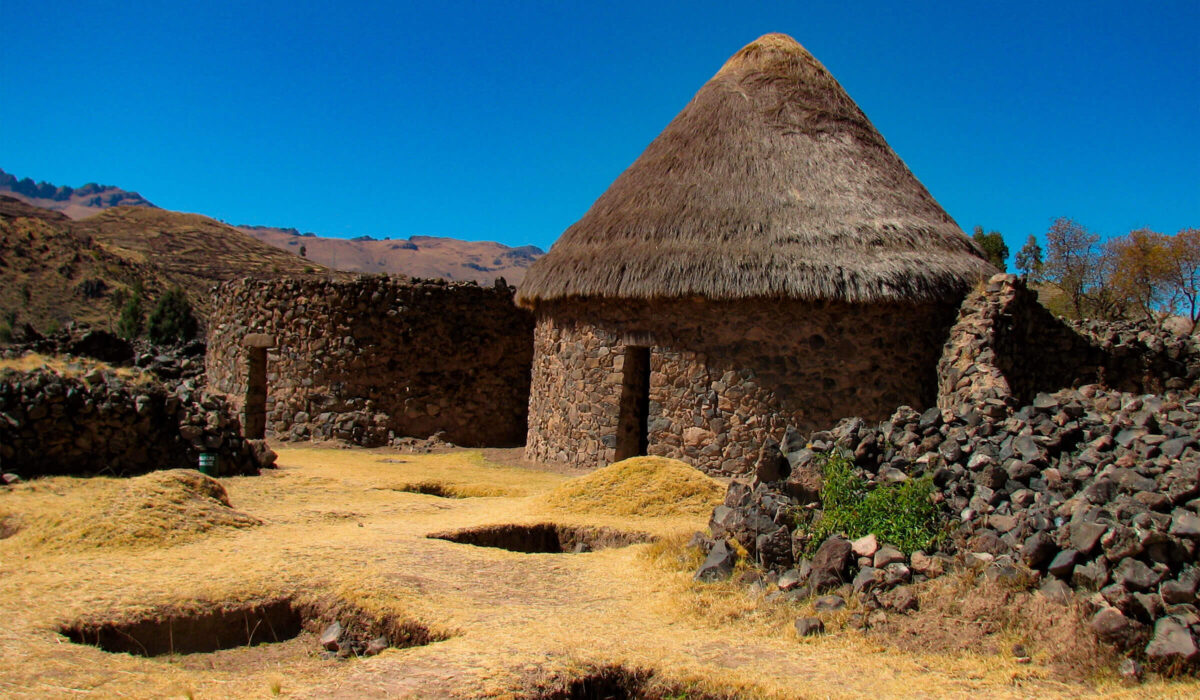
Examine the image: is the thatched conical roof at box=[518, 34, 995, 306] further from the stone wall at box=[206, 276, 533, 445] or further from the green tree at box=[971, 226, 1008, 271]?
the green tree at box=[971, 226, 1008, 271]

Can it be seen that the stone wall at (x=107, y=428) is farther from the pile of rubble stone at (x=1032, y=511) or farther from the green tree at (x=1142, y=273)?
the green tree at (x=1142, y=273)

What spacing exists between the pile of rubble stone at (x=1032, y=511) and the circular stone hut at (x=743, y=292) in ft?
12.5

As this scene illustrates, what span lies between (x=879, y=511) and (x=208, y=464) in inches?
292

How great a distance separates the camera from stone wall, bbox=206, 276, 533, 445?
14.3 metres

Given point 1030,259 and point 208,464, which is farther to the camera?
point 1030,259

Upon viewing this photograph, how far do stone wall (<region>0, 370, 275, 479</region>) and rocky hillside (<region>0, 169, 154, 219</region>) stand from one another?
177 metres

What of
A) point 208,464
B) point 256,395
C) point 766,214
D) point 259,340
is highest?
point 766,214

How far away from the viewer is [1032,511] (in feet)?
17.1

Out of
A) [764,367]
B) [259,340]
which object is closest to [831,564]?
[764,367]

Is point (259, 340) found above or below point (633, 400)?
above

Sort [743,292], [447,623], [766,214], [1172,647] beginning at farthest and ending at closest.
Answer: [766,214] < [743,292] < [447,623] < [1172,647]

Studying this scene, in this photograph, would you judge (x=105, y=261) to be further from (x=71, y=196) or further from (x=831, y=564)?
(x=71, y=196)

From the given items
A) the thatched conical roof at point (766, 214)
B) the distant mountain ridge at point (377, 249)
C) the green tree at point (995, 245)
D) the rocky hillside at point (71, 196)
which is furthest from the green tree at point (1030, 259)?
the rocky hillside at point (71, 196)

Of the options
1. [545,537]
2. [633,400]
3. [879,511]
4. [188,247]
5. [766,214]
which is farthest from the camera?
[188,247]
